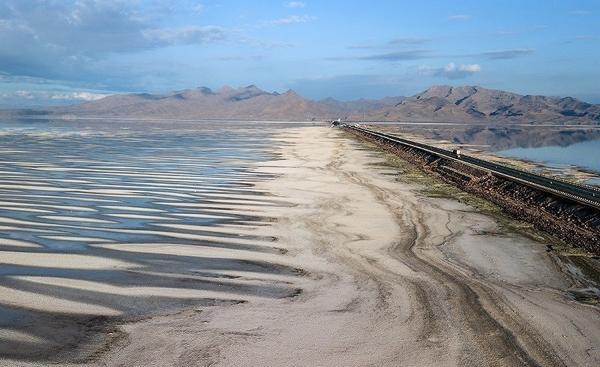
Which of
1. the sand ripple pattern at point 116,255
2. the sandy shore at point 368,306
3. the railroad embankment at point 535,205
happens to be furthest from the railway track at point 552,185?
the sand ripple pattern at point 116,255

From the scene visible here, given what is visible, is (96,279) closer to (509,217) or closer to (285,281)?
(285,281)

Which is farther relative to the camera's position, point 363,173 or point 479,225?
point 363,173

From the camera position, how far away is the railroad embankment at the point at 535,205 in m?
12.3

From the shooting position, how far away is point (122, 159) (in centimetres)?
2716

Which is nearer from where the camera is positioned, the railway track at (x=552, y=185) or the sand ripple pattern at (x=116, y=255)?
the sand ripple pattern at (x=116, y=255)

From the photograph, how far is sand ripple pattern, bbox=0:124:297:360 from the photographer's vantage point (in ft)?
19.7

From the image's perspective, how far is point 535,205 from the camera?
1677cm

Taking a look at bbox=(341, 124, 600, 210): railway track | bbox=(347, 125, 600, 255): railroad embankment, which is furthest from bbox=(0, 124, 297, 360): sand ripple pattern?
bbox=(341, 124, 600, 210): railway track

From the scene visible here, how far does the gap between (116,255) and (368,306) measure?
4140mm

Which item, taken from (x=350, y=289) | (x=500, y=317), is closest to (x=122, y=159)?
(x=350, y=289)

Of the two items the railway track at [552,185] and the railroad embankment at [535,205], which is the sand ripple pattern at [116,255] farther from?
the railway track at [552,185]

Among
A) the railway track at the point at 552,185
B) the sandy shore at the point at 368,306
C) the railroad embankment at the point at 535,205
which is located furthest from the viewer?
the railway track at the point at 552,185

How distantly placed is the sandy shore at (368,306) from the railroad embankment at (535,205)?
1505mm

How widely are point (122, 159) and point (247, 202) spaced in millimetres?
14410
